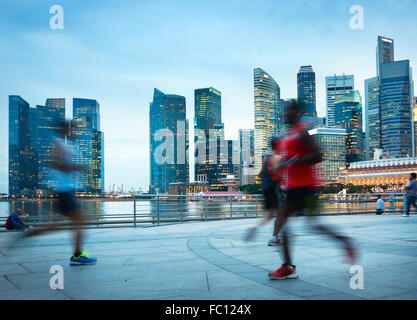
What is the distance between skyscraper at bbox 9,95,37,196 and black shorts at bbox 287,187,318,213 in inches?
5559

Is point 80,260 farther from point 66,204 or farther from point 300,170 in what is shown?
point 300,170

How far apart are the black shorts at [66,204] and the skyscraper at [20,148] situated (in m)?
139

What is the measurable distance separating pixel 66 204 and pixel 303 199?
9.10 feet

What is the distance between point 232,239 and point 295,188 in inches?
165

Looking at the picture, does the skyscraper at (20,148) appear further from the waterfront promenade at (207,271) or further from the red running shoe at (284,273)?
the red running shoe at (284,273)

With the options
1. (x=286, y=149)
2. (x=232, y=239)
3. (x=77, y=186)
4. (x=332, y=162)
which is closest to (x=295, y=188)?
(x=286, y=149)

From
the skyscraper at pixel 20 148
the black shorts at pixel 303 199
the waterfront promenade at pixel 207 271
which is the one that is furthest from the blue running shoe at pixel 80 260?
the skyscraper at pixel 20 148

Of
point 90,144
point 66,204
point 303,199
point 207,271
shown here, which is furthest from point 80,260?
point 90,144

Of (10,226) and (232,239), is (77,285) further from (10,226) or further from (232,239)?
(10,226)

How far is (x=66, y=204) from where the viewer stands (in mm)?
4531

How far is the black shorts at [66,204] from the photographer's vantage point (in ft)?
14.8

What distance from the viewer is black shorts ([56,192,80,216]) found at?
14.8 feet
